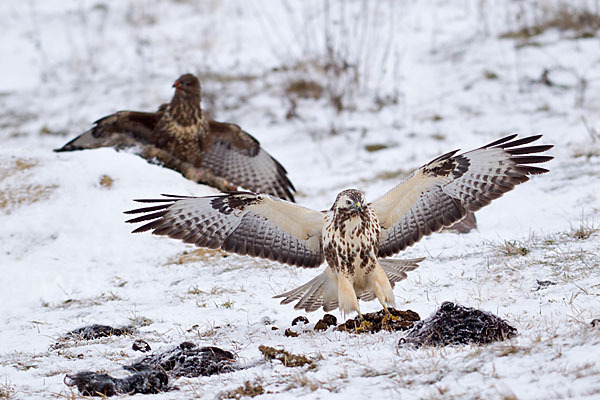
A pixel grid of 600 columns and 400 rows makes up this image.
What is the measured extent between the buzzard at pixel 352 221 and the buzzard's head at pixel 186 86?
3.32 meters

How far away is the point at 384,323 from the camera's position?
4.21 meters

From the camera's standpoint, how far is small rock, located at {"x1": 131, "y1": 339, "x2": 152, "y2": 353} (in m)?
4.25

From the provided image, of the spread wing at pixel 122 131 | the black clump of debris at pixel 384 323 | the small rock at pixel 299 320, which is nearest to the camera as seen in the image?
the black clump of debris at pixel 384 323

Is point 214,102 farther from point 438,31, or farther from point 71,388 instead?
point 71,388

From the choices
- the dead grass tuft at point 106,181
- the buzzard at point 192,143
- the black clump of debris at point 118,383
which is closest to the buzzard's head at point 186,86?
the buzzard at point 192,143

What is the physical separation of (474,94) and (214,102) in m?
4.75

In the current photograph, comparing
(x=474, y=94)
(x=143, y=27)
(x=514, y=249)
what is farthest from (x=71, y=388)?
(x=143, y=27)

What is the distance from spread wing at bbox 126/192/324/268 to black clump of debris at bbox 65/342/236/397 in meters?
1.22

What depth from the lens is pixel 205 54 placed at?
47.4ft

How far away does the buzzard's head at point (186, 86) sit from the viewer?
817cm

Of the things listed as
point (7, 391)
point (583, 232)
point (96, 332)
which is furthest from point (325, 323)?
point (583, 232)

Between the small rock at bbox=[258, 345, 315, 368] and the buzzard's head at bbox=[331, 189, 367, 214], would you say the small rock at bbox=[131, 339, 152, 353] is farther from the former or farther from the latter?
the buzzard's head at bbox=[331, 189, 367, 214]

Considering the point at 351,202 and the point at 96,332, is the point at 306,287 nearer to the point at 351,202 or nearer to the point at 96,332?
the point at 351,202

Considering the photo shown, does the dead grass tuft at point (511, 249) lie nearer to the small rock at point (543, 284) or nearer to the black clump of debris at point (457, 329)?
the small rock at point (543, 284)
